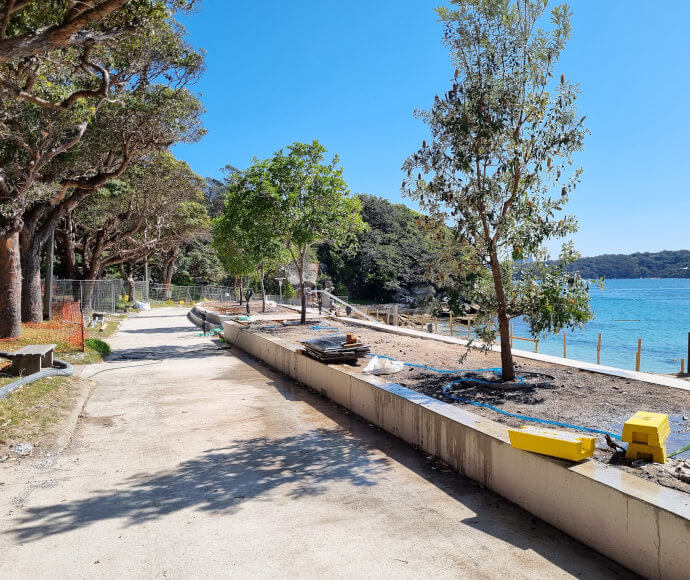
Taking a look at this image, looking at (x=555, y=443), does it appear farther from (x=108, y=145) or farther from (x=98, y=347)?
(x=108, y=145)

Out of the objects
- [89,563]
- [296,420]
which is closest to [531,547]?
[89,563]

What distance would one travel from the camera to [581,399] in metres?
6.17

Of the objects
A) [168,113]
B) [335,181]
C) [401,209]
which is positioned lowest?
[335,181]

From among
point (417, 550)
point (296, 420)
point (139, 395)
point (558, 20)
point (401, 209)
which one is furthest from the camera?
point (401, 209)

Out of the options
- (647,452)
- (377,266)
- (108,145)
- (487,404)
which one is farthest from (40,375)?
(377,266)

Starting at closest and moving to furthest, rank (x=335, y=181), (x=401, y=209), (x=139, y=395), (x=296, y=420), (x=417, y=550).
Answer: (x=417, y=550)
(x=296, y=420)
(x=139, y=395)
(x=335, y=181)
(x=401, y=209)

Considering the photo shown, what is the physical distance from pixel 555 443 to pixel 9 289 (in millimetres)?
15753

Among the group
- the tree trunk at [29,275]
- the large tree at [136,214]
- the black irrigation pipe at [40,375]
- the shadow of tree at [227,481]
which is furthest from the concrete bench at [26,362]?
the large tree at [136,214]

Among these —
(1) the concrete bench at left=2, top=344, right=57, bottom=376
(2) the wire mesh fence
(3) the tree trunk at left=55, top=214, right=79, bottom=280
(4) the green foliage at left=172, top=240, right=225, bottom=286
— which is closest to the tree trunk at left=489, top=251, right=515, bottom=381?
(1) the concrete bench at left=2, top=344, right=57, bottom=376

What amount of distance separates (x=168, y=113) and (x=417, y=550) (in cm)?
1675

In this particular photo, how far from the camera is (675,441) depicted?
4621 millimetres

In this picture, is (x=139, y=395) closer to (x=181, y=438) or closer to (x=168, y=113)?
(x=181, y=438)

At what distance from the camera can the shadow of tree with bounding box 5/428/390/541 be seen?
4.34m

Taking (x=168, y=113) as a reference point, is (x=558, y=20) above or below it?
below
